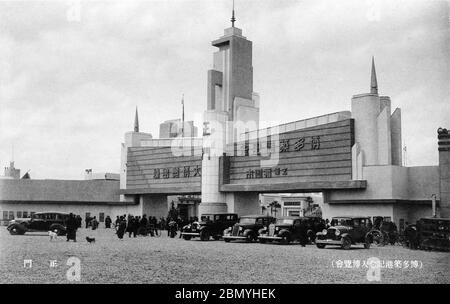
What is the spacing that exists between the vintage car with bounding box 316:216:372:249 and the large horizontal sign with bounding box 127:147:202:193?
58.8 feet

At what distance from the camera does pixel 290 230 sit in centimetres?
2305

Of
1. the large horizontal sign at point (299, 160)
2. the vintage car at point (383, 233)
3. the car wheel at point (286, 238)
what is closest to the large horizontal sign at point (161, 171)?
the large horizontal sign at point (299, 160)

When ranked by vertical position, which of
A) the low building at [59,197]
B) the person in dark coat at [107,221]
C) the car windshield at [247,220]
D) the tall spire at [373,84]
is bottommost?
the person in dark coat at [107,221]

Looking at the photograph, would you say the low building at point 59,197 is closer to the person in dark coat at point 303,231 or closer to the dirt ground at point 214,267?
the person in dark coat at point 303,231

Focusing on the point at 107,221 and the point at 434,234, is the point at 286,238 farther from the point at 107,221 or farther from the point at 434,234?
the point at 107,221

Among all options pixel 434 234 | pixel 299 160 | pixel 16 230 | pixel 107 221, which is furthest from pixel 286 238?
pixel 107 221

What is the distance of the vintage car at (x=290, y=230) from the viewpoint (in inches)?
901

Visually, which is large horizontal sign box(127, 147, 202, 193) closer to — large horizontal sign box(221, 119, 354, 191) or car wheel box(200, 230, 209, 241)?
large horizontal sign box(221, 119, 354, 191)

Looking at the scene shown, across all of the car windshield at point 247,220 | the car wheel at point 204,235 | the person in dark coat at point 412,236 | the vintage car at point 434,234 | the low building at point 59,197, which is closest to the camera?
the vintage car at point 434,234

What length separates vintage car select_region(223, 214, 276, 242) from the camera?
24.7m

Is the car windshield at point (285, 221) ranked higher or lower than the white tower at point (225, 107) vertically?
lower

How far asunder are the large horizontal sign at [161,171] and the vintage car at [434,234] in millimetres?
20664

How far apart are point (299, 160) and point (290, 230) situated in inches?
338
